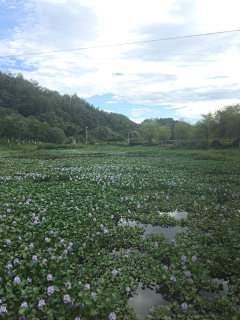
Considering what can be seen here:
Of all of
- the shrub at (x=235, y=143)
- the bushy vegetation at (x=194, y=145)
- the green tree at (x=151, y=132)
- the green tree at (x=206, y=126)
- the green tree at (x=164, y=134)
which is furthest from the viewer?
the green tree at (x=151, y=132)

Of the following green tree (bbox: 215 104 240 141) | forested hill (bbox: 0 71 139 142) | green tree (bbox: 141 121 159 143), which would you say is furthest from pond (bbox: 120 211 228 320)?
green tree (bbox: 141 121 159 143)

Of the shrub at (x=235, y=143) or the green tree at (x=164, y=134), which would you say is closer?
the shrub at (x=235, y=143)

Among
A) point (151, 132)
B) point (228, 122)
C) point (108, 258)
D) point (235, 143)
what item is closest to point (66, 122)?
point (151, 132)

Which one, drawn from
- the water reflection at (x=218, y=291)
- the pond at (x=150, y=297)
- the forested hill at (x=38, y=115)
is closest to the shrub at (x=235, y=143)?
the water reflection at (x=218, y=291)

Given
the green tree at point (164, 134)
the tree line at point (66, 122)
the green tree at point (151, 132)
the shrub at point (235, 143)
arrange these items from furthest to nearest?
the green tree at point (151, 132) → the green tree at point (164, 134) → the tree line at point (66, 122) → the shrub at point (235, 143)

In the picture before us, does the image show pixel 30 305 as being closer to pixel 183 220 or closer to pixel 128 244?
pixel 128 244

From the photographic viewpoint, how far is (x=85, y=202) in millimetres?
6664

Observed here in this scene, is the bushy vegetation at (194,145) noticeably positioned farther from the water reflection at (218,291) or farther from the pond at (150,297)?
the pond at (150,297)

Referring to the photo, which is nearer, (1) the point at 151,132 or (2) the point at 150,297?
(2) the point at 150,297

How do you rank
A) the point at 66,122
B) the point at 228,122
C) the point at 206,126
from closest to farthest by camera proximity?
the point at 228,122
the point at 206,126
the point at 66,122

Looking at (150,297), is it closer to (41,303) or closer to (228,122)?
(41,303)

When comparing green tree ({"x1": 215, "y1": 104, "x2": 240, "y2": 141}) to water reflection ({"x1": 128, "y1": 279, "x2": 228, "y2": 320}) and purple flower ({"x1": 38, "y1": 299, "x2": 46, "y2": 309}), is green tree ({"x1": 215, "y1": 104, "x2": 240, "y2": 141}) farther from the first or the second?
purple flower ({"x1": 38, "y1": 299, "x2": 46, "y2": 309})

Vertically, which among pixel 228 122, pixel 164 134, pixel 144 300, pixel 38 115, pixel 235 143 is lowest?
pixel 144 300

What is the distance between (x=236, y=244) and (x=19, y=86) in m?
95.6
